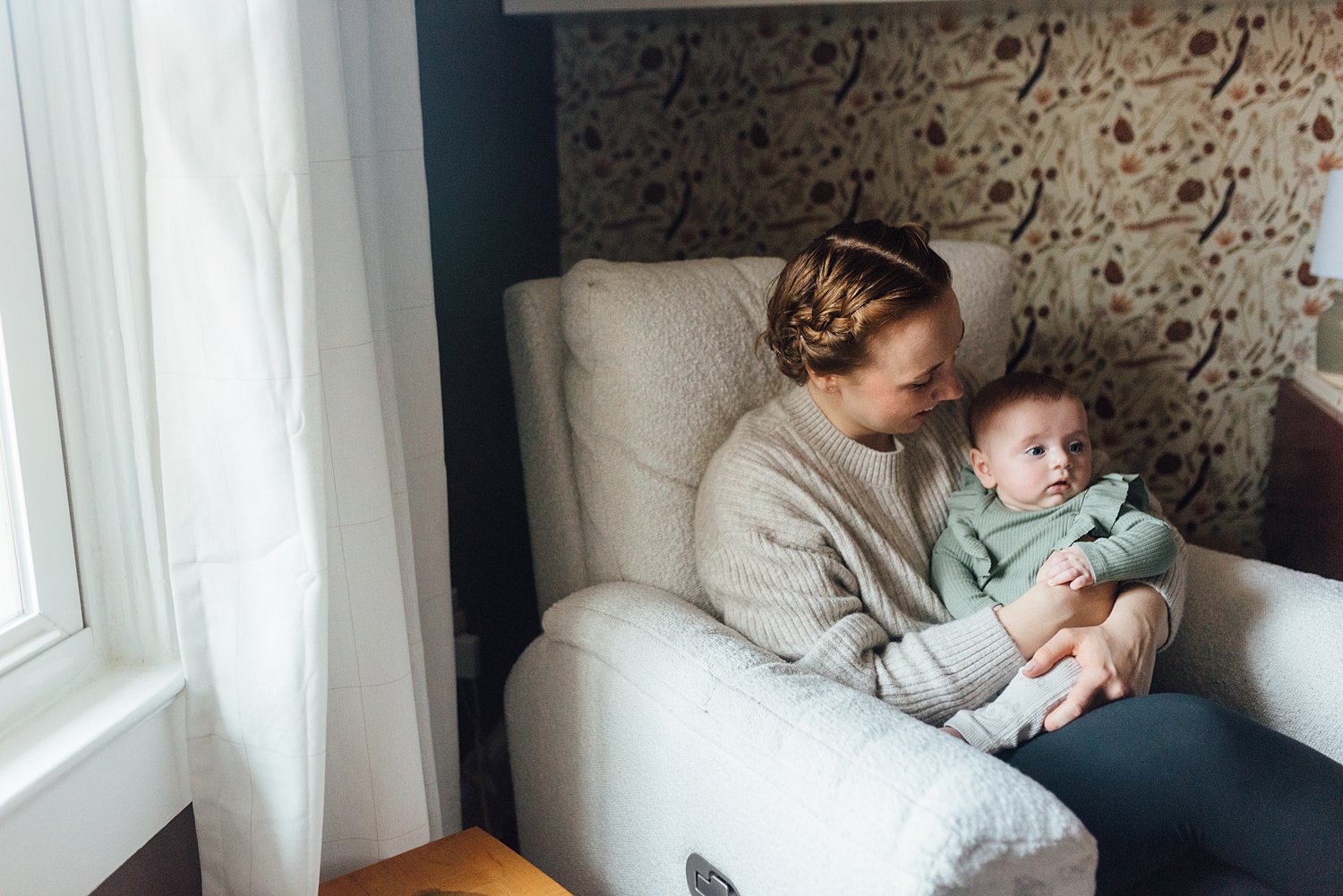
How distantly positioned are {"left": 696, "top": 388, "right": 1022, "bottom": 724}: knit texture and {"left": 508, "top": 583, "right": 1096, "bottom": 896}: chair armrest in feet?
0.22

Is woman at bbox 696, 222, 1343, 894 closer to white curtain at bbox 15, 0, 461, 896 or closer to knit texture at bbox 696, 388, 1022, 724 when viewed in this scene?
knit texture at bbox 696, 388, 1022, 724

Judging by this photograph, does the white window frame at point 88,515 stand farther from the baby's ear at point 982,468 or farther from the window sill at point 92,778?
the baby's ear at point 982,468

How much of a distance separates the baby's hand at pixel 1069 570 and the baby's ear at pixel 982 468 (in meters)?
0.16

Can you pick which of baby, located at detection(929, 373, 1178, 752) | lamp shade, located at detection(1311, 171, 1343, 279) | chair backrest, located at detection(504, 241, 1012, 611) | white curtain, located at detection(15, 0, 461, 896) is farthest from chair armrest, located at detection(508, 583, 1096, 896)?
lamp shade, located at detection(1311, 171, 1343, 279)

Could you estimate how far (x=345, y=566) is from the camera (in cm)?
109

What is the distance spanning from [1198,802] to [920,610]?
40cm

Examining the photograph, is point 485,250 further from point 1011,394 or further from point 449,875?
point 449,875

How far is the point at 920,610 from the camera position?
1411 millimetres

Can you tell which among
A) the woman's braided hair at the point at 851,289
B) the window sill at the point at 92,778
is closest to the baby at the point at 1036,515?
the woman's braided hair at the point at 851,289

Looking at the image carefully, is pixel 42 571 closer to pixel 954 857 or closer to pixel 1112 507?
pixel 954 857

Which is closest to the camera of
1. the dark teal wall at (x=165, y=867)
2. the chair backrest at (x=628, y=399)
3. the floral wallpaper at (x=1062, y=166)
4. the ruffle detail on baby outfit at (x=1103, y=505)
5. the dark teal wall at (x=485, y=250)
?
the dark teal wall at (x=165, y=867)

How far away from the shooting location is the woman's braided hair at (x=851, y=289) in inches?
50.2

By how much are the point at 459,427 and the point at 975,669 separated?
0.87m

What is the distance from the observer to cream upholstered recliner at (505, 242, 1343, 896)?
3.10 ft
